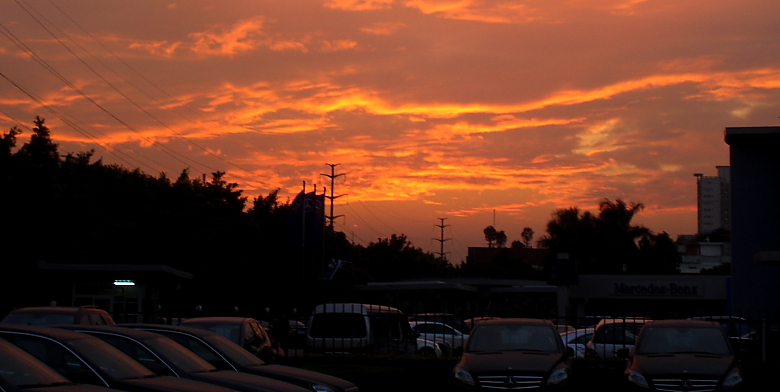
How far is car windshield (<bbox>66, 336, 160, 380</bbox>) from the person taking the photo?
8602mm

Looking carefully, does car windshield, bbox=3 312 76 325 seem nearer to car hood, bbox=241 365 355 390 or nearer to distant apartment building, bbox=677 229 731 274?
car hood, bbox=241 365 355 390

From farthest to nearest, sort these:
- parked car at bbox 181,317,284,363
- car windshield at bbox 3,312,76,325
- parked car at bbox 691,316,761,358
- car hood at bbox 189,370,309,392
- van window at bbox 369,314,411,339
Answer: van window at bbox 369,314,411,339, parked car at bbox 691,316,761,358, car windshield at bbox 3,312,76,325, parked car at bbox 181,317,284,363, car hood at bbox 189,370,309,392

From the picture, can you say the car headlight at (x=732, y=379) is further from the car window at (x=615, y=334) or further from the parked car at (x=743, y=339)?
the car window at (x=615, y=334)

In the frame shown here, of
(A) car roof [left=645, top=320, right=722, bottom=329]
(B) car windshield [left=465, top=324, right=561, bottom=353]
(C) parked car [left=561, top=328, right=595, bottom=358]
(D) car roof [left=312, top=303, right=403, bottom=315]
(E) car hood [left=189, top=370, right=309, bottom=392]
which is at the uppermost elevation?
(A) car roof [left=645, top=320, right=722, bottom=329]

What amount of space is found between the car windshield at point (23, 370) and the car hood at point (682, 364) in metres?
9.78

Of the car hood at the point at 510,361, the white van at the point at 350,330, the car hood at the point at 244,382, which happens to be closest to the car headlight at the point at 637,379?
the car hood at the point at 510,361

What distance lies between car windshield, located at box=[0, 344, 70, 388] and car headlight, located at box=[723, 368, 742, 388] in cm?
1054

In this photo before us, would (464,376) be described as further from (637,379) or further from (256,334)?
(256,334)

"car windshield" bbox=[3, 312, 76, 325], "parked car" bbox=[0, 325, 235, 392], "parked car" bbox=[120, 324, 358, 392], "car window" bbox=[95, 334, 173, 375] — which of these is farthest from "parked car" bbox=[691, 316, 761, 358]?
"parked car" bbox=[0, 325, 235, 392]

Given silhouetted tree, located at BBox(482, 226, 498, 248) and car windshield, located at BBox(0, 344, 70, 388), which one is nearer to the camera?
car windshield, located at BBox(0, 344, 70, 388)

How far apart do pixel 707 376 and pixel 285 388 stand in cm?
719

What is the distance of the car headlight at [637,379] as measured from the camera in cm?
1413

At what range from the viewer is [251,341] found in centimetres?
1639

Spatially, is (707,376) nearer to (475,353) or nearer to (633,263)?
(475,353)
